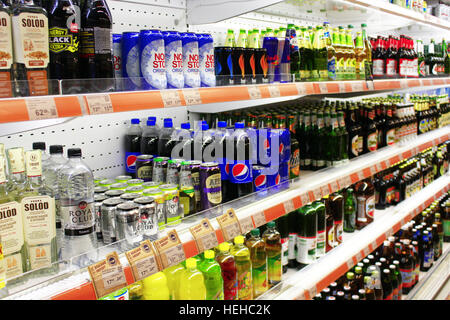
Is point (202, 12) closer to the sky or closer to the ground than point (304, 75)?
closer to the sky

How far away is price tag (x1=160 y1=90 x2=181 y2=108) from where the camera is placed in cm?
130

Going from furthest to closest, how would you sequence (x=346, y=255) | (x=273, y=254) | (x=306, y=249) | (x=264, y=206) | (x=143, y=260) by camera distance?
(x=346, y=255)
(x=306, y=249)
(x=273, y=254)
(x=264, y=206)
(x=143, y=260)

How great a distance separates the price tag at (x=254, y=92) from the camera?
1641 mm

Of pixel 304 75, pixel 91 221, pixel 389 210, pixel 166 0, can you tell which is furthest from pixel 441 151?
pixel 91 221

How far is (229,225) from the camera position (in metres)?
1.54

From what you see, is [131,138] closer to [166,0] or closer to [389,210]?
[166,0]

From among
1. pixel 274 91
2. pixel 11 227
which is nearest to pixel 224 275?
pixel 274 91

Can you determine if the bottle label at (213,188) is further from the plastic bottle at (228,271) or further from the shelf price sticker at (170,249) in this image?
the shelf price sticker at (170,249)

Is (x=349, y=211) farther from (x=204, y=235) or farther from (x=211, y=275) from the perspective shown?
(x=204, y=235)

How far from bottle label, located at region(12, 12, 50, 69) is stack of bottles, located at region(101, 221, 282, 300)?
754 mm

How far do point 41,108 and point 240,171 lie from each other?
3.11ft

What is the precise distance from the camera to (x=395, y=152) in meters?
3.04

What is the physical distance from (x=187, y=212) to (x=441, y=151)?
12.9 feet

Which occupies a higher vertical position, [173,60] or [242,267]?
[173,60]
